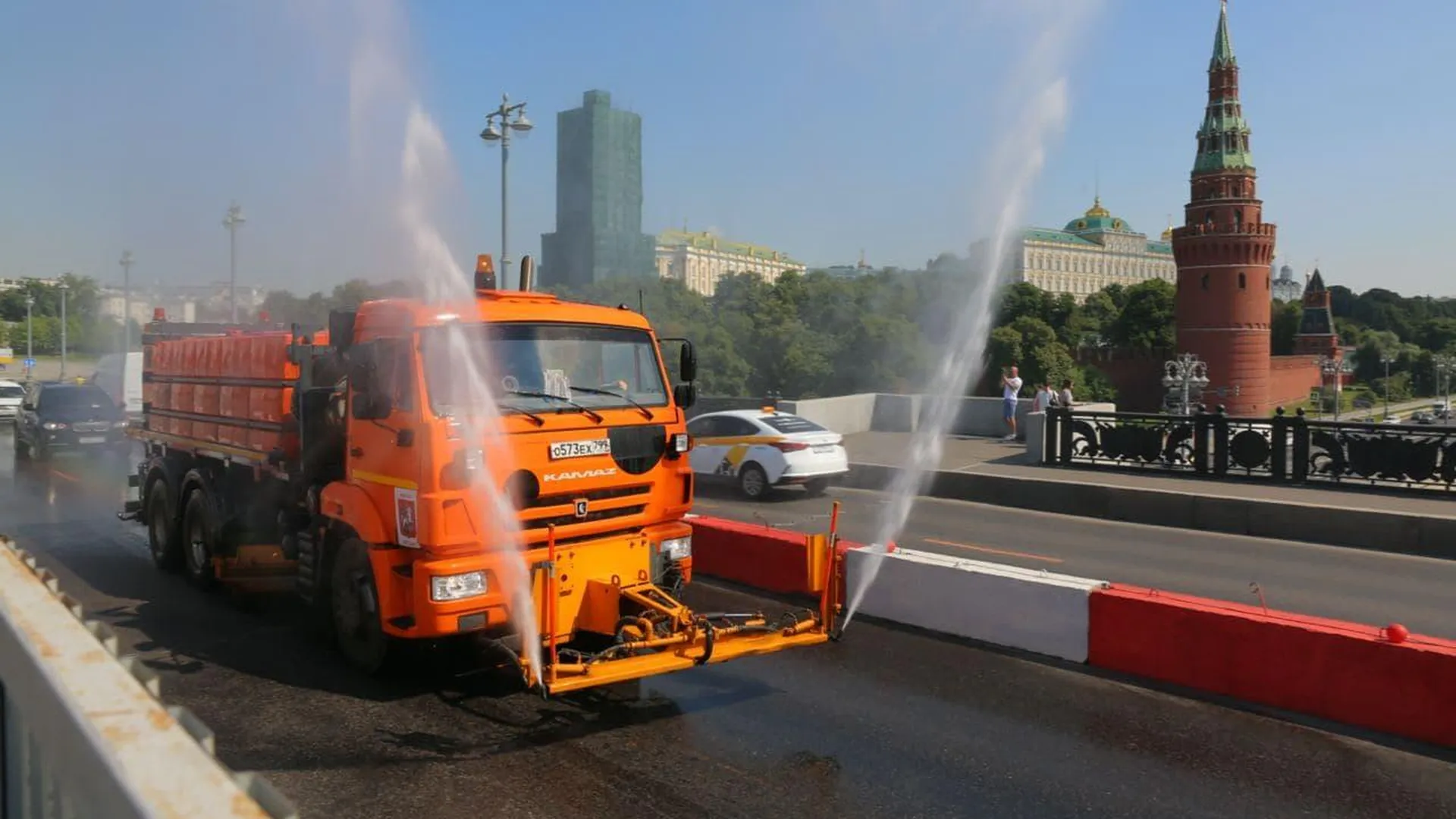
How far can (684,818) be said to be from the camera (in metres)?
5.10

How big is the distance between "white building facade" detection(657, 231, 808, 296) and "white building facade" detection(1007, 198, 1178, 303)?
1437cm

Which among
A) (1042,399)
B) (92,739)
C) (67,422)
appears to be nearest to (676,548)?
(92,739)

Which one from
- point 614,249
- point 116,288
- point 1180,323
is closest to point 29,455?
point 116,288

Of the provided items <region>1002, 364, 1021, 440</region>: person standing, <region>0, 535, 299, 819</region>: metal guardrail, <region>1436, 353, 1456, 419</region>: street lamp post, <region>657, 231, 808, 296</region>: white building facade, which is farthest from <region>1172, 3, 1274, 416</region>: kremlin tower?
<region>0, 535, 299, 819</region>: metal guardrail

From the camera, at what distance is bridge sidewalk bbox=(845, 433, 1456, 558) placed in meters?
14.1

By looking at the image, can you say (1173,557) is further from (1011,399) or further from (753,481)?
(1011,399)

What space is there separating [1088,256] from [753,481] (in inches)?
924

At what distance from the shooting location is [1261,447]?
59.0ft

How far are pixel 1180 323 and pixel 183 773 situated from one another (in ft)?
299

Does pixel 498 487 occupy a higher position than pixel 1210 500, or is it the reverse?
pixel 498 487

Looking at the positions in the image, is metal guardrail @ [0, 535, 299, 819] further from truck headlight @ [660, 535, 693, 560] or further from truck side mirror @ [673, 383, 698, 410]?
truck side mirror @ [673, 383, 698, 410]

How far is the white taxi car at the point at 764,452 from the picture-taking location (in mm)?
17953

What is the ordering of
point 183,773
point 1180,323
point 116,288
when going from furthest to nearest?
1. point 1180,323
2. point 116,288
3. point 183,773

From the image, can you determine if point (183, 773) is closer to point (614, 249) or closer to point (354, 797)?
point (354, 797)
